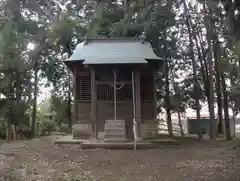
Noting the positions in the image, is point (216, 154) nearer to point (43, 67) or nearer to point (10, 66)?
point (10, 66)

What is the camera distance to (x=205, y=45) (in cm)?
1711

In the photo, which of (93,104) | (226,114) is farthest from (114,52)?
(226,114)

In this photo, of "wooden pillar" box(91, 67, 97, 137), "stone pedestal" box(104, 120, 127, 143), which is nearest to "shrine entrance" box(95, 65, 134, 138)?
"wooden pillar" box(91, 67, 97, 137)

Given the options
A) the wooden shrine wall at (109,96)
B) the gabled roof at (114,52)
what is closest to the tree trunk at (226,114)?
the wooden shrine wall at (109,96)

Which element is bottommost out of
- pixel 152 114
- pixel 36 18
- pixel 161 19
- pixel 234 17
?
pixel 152 114

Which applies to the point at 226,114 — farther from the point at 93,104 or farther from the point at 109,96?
the point at 93,104

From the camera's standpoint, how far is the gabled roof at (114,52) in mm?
12852

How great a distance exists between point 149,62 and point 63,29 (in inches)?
239

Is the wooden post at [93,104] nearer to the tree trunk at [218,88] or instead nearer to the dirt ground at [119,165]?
the dirt ground at [119,165]

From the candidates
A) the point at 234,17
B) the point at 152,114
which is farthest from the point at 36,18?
the point at 234,17

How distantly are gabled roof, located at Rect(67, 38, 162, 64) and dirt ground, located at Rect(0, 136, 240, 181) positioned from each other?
3437mm

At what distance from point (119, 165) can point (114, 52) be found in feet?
20.3

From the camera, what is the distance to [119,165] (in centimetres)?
842

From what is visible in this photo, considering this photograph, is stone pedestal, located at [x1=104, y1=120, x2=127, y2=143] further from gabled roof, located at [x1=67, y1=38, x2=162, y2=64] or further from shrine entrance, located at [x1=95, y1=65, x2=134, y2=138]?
gabled roof, located at [x1=67, y1=38, x2=162, y2=64]
